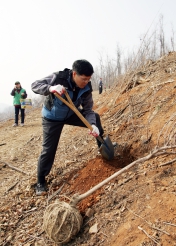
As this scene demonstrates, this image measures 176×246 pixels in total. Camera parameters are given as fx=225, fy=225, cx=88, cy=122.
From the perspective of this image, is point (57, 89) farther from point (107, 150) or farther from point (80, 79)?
point (107, 150)

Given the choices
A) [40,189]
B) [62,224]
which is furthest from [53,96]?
[62,224]

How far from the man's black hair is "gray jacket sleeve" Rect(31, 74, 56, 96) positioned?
13.1 inches

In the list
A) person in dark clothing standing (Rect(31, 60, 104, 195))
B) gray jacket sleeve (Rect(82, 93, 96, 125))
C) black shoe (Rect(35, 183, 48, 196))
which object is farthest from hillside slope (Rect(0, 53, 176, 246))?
gray jacket sleeve (Rect(82, 93, 96, 125))

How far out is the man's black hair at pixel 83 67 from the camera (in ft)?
8.19

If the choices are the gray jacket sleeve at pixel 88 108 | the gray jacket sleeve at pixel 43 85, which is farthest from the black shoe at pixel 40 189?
the gray jacket sleeve at pixel 43 85

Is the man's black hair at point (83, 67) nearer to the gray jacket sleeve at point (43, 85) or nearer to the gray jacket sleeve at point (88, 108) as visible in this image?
the gray jacket sleeve at point (43, 85)

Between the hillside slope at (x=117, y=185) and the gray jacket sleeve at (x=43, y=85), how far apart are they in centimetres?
118

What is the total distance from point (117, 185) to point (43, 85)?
1.42 m

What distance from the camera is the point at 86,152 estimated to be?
3898 mm

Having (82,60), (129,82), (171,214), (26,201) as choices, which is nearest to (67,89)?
(82,60)

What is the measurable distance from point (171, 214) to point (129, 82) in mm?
4747

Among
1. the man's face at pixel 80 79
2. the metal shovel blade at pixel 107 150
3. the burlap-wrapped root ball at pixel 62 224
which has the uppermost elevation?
the man's face at pixel 80 79

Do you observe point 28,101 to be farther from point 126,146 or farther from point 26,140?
point 126,146

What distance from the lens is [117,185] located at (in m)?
2.52
